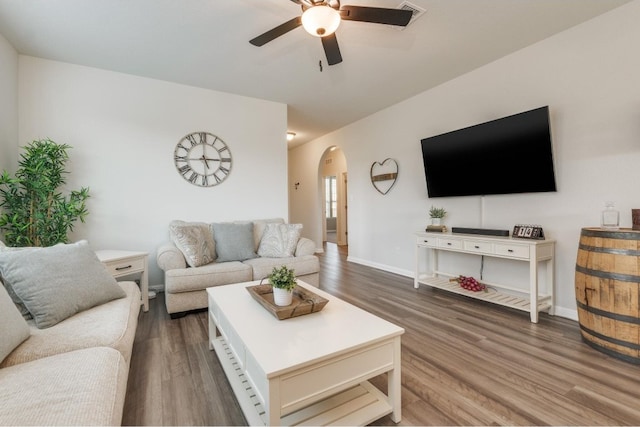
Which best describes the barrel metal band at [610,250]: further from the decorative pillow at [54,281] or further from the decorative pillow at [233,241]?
the decorative pillow at [54,281]

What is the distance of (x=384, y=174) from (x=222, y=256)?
2.73 m

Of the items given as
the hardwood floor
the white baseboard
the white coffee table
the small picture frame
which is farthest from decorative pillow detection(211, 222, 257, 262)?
the small picture frame

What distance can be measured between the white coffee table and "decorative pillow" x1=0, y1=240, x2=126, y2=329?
758 millimetres

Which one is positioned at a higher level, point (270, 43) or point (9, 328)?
point (270, 43)

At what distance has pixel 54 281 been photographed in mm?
A: 1485

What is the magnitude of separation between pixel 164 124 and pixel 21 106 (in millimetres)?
1257

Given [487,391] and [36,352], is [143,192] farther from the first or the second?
[487,391]

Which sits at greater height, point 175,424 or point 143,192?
point 143,192

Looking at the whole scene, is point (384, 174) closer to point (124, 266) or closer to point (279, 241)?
point (279, 241)

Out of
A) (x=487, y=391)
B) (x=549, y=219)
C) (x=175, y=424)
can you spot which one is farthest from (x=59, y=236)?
(x=549, y=219)

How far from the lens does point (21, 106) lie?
2.83 metres

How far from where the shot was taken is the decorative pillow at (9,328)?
3.55 feet

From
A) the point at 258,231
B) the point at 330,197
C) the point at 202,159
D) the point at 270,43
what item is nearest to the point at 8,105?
the point at 202,159

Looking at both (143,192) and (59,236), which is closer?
(59,236)
